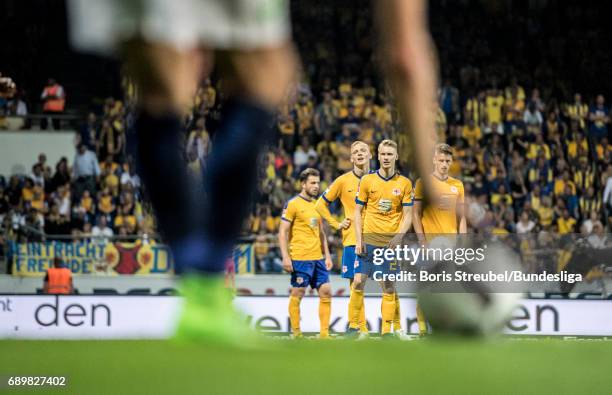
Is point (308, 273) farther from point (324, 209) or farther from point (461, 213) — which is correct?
point (461, 213)

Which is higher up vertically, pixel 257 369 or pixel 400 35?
pixel 400 35

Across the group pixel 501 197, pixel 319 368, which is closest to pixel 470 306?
pixel 319 368

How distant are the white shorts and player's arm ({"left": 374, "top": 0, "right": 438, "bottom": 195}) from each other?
331 millimetres

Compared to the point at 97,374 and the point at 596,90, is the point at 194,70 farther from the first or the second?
the point at 596,90

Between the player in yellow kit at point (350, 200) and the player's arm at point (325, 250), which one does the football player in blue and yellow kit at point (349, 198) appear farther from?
the player's arm at point (325, 250)

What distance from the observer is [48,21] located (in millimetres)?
23703

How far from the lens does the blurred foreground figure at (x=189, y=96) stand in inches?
78.4

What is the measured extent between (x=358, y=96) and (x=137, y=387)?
68.1 feet

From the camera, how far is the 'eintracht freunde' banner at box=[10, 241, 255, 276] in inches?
621

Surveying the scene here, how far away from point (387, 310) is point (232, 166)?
29.5 feet

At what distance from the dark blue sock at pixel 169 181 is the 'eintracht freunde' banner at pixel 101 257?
533 inches

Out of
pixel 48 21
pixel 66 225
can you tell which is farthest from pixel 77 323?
pixel 48 21

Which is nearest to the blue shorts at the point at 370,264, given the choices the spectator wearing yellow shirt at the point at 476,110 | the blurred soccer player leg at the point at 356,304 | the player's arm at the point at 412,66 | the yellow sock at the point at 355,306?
the blurred soccer player leg at the point at 356,304

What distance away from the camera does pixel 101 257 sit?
52.5ft
